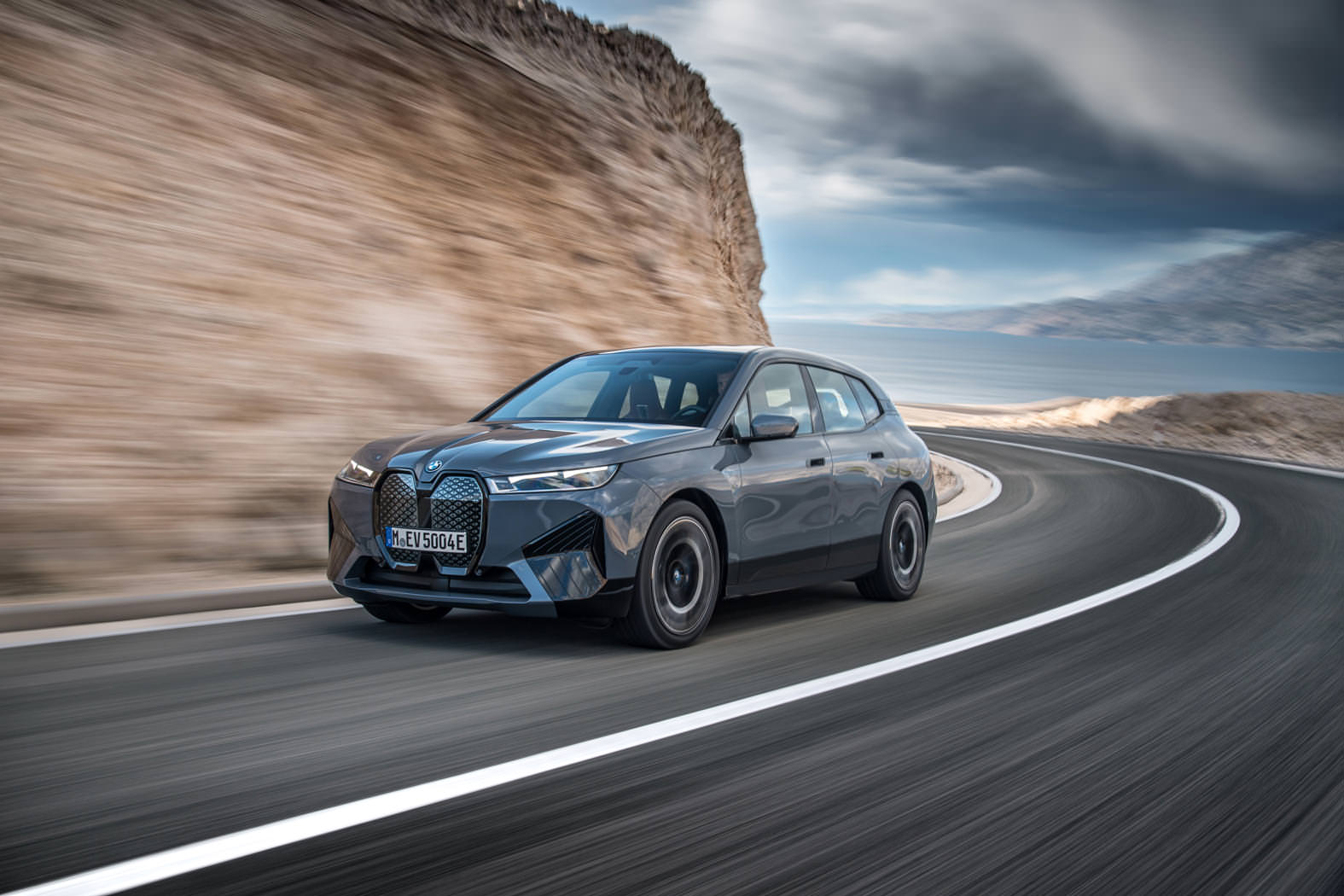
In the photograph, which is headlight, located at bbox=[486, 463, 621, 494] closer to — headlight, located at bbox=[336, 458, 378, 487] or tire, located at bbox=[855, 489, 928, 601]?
headlight, located at bbox=[336, 458, 378, 487]

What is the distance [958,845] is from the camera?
3.74 m

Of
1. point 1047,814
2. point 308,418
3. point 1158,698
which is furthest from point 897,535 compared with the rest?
point 308,418

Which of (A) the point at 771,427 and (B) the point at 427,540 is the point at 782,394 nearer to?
(A) the point at 771,427

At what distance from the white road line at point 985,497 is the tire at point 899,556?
11.0 ft

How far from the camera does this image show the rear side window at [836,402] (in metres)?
8.17

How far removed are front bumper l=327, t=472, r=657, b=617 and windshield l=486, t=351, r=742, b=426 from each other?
110cm

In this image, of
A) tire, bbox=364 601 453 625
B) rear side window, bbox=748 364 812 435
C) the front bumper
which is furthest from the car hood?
tire, bbox=364 601 453 625

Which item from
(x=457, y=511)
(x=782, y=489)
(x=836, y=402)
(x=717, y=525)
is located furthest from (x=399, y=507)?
(x=836, y=402)

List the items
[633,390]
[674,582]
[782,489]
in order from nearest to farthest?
[674,582]
[782,489]
[633,390]

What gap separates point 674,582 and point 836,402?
2.35 m

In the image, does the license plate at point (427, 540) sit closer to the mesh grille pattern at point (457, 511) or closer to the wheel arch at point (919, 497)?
the mesh grille pattern at point (457, 511)

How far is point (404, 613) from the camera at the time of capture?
712 cm

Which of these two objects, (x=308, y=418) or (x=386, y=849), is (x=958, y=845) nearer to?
(x=386, y=849)

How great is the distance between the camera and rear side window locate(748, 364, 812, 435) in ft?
24.8
